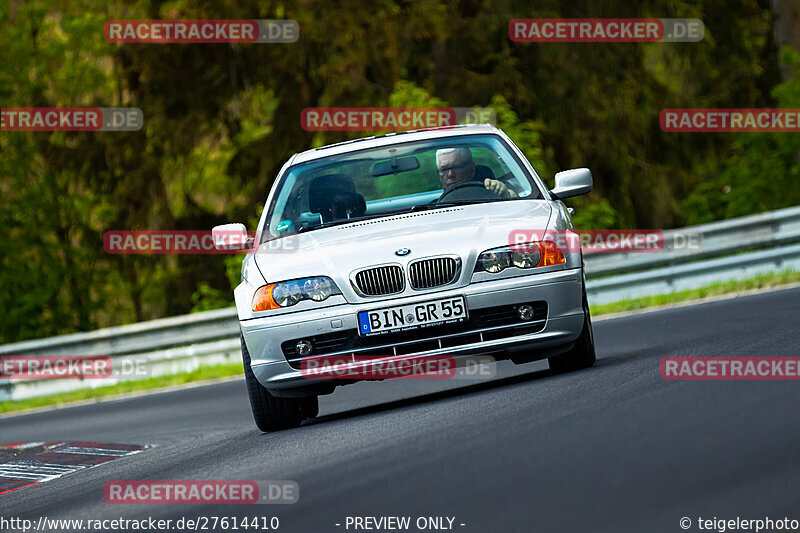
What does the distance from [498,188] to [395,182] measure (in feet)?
3.51

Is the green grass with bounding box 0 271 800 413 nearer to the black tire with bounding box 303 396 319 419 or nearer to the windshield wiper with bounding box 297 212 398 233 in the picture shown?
the black tire with bounding box 303 396 319 419

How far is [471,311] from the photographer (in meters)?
Answer: 7.60

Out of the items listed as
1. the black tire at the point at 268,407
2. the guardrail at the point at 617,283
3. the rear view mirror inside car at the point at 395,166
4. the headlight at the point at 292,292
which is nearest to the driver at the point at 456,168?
the rear view mirror inside car at the point at 395,166

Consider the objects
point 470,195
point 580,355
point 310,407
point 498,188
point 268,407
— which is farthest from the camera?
point 310,407

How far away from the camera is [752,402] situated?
20.4 feet

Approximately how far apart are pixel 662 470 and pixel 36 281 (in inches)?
1015

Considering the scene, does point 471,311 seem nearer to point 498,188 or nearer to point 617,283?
point 498,188

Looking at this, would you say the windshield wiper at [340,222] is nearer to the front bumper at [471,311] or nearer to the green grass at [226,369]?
the front bumper at [471,311]

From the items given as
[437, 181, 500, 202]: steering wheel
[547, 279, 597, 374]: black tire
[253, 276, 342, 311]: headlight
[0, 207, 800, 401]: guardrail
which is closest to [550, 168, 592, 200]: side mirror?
[437, 181, 500, 202]: steering wheel

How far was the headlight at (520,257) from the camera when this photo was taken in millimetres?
7637

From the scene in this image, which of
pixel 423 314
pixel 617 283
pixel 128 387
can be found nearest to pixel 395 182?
pixel 423 314

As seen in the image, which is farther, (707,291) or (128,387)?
(128,387)

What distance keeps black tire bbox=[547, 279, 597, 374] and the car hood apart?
72cm

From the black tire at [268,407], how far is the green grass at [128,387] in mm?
7969
